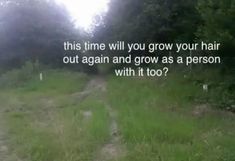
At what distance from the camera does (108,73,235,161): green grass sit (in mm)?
8023

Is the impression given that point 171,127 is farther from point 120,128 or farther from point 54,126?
point 54,126

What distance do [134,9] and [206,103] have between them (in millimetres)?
17947

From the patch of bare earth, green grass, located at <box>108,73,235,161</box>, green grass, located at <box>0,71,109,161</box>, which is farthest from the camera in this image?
green grass, located at <box>0,71,109,161</box>

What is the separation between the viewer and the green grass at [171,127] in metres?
8.02

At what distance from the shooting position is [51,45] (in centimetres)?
3344

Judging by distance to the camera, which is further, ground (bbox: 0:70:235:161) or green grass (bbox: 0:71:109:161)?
green grass (bbox: 0:71:109:161)

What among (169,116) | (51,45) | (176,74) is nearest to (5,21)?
(51,45)

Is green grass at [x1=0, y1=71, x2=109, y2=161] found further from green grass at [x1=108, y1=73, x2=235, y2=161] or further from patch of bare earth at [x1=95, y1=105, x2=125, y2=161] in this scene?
green grass at [x1=108, y1=73, x2=235, y2=161]

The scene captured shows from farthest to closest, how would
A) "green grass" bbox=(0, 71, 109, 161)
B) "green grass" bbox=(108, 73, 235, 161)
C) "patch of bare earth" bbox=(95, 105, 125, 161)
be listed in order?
"green grass" bbox=(0, 71, 109, 161) < "patch of bare earth" bbox=(95, 105, 125, 161) < "green grass" bbox=(108, 73, 235, 161)

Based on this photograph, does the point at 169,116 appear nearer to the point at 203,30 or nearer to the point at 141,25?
the point at 203,30

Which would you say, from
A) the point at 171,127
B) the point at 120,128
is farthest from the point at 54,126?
the point at 171,127

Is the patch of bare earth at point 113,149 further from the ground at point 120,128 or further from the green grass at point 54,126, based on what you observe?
the green grass at point 54,126

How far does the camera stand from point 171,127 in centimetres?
998

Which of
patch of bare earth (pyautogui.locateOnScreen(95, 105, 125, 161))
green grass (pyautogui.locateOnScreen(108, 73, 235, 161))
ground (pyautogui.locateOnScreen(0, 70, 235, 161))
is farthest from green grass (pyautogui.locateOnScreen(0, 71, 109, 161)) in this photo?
green grass (pyautogui.locateOnScreen(108, 73, 235, 161))
